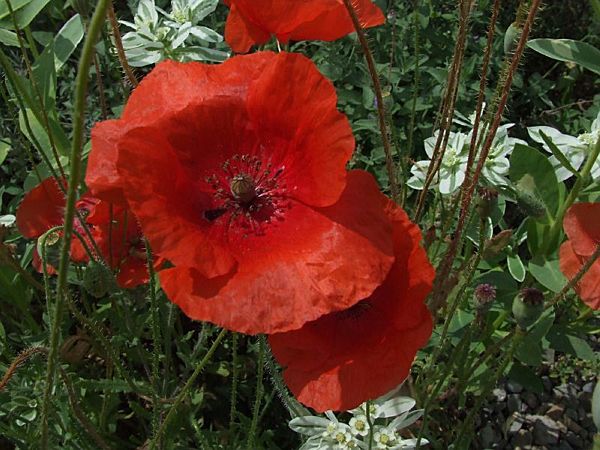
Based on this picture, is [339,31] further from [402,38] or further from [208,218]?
[402,38]

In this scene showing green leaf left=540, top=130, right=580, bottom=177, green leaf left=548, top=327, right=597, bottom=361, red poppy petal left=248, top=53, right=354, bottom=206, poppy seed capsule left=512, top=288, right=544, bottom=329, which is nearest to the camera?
red poppy petal left=248, top=53, right=354, bottom=206

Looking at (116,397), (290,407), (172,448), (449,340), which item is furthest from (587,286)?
(116,397)

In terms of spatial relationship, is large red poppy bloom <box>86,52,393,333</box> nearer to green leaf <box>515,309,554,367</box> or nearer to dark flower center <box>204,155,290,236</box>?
dark flower center <box>204,155,290,236</box>

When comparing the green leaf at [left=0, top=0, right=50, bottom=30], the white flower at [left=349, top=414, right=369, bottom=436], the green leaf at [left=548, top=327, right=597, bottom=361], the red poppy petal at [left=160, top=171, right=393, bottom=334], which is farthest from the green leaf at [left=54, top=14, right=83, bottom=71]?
the green leaf at [left=548, top=327, right=597, bottom=361]

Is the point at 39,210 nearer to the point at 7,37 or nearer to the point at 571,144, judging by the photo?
the point at 7,37

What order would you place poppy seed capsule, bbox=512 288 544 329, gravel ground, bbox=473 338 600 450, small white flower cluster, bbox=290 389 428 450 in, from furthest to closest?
gravel ground, bbox=473 338 600 450, small white flower cluster, bbox=290 389 428 450, poppy seed capsule, bbox=512 288 544 329

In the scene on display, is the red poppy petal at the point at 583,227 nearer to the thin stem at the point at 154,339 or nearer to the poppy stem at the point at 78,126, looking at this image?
the thin stem at the point at 154,339
